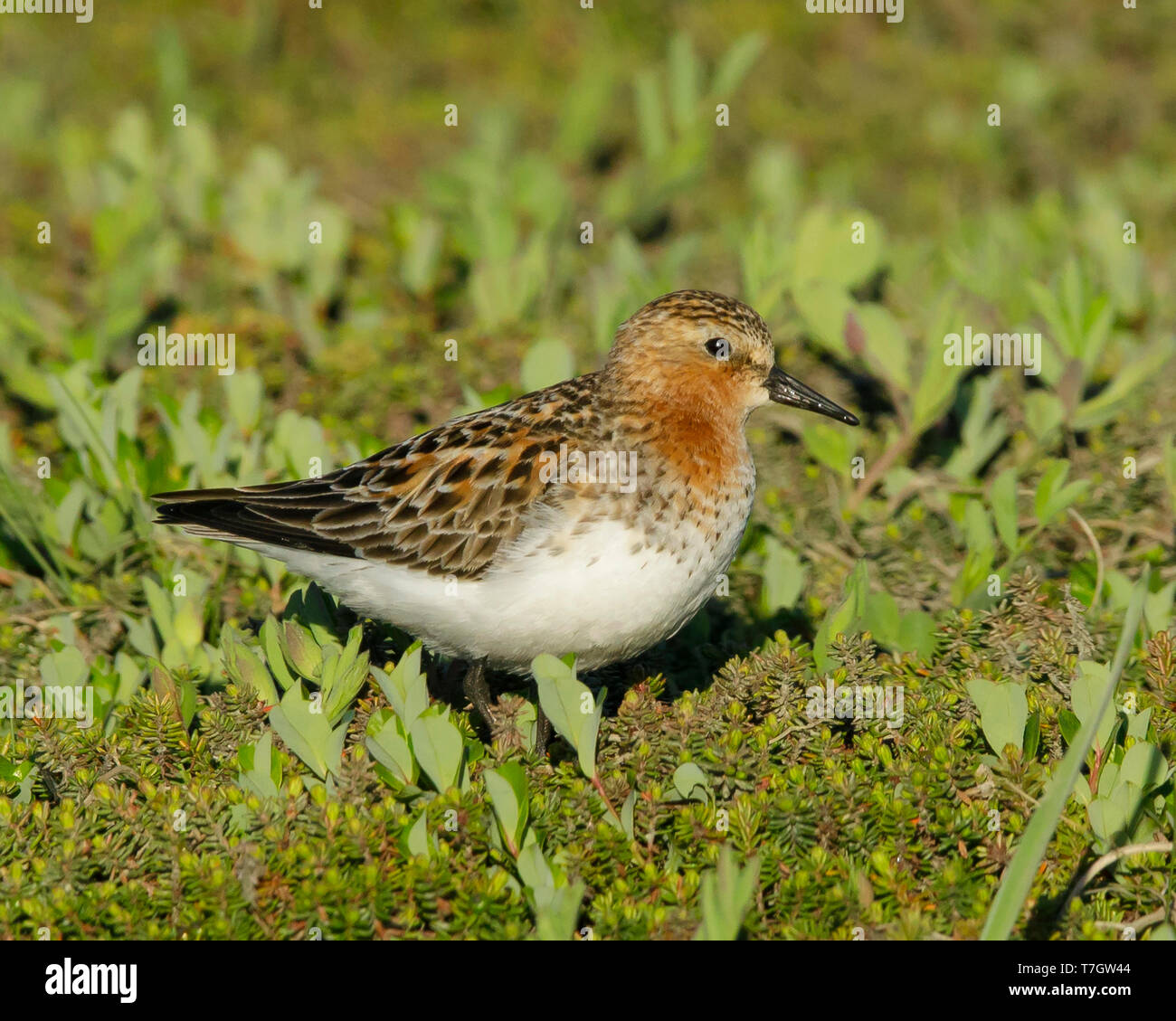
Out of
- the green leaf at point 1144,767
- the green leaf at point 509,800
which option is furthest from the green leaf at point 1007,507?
the green leaf at point 509,800

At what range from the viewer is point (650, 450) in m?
5.62

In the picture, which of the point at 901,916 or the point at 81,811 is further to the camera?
the point at 81,811

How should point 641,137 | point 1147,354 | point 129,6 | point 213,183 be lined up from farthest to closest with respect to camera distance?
point 129,6 → point 641,137 → point 213,183 → point 1147,354

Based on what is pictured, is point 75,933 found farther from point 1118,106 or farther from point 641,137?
point 1118,106

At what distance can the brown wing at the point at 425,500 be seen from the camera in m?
5.59

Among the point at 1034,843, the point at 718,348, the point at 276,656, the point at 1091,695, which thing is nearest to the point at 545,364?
the point at 718,348

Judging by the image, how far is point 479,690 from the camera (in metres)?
5.78

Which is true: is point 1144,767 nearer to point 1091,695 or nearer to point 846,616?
point 1091,695

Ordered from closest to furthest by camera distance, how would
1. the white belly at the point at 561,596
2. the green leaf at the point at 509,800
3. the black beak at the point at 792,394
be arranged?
the green leaf at the point at 509,800 < the white belly at the point at 561,596 < the black beak at the point at 792,394

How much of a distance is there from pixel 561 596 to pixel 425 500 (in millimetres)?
810

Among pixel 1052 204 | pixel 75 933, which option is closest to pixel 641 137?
pixel 1052 204

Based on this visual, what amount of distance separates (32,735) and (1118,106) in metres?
10.8

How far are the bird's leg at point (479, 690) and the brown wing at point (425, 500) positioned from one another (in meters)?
0.45

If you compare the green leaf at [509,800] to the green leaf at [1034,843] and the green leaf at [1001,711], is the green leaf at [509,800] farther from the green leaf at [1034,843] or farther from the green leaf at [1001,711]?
the green leaf at [1001,711]
